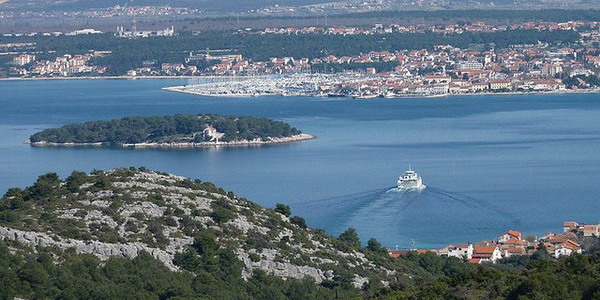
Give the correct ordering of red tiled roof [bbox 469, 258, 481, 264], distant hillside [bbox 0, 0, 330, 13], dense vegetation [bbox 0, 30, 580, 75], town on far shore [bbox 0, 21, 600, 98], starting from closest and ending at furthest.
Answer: red tiled roof [bbox 469, 258, 481, 264], town on far shore [bbox 0, 21, 600, 98], dense vegetation [bbox 0, 30, 580, 75], distant hillside [bbox 0, 0, 330, 13]

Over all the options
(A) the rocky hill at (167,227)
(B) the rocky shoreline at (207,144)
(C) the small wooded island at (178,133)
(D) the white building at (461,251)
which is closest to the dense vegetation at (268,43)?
(C) the small wooded island at (178,133)

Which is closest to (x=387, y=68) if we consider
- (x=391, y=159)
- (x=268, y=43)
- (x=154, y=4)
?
(x=268, y=43)

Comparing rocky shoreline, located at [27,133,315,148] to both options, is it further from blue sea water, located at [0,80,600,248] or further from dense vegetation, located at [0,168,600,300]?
dense vegetation, located at [0,168,600,300]

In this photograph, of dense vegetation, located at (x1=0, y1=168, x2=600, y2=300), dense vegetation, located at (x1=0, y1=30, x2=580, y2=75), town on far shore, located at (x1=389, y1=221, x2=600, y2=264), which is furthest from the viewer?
dense vegetation, located at (x1=0, y1=30, x2=580, y2=75)

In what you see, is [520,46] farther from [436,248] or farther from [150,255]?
[150,255]

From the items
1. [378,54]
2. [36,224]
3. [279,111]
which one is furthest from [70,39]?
[36,224]

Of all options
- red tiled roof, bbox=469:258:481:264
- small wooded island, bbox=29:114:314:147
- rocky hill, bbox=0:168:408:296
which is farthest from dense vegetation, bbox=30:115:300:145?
rocky hill, bbox=0:168:408:296

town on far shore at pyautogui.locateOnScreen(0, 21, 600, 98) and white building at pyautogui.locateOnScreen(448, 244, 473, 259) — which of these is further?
town on far shore at pyautogui.locateOnScreen(0, 21, 600, 98)

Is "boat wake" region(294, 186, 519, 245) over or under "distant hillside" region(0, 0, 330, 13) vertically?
over
